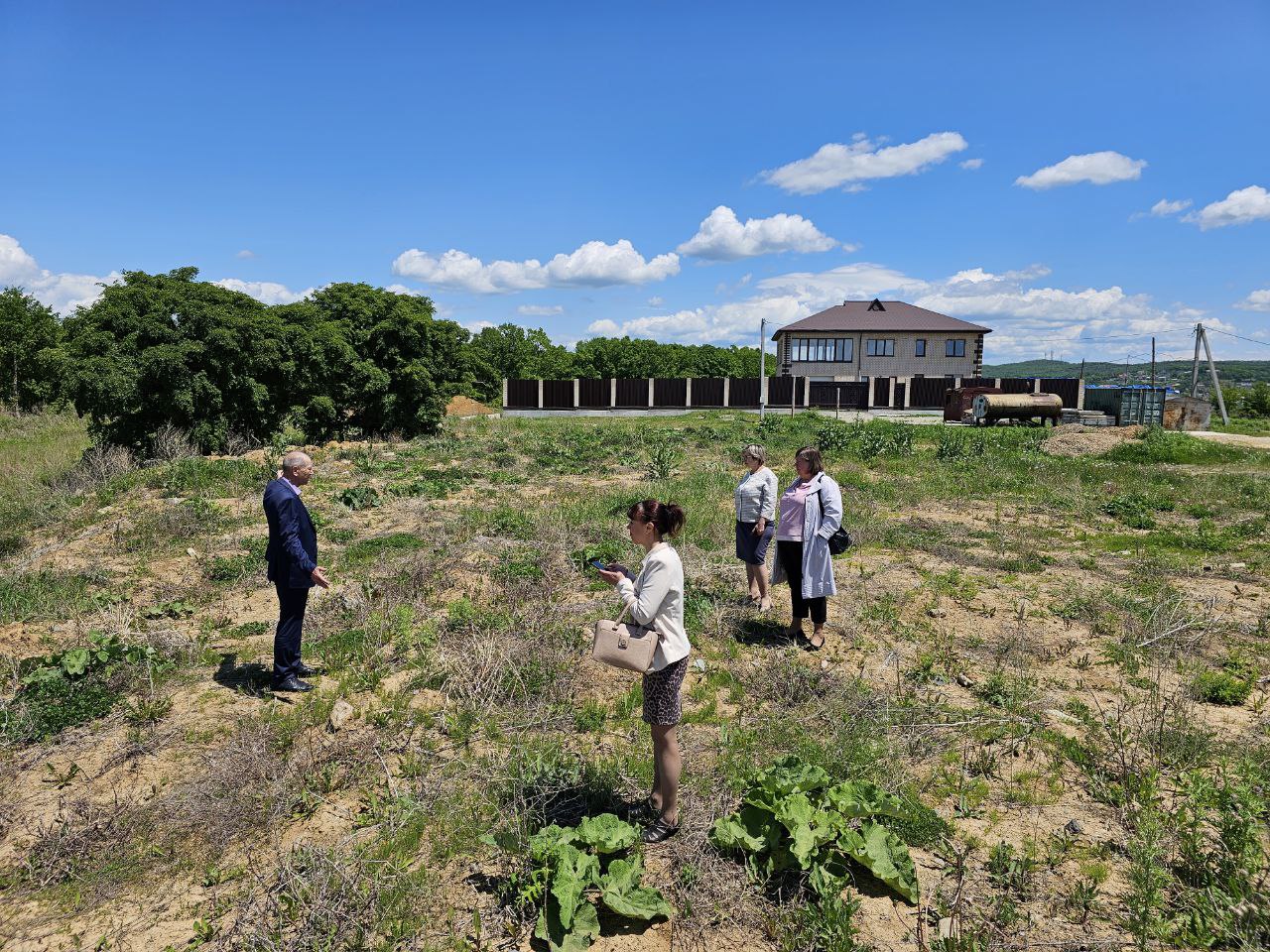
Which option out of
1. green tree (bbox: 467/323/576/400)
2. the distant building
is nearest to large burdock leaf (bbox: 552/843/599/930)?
the distant building

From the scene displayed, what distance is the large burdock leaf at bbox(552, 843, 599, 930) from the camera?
3344 millimetres

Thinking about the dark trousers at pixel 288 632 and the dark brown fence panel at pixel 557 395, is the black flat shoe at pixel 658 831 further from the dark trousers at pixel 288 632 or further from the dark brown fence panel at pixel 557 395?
the dark brown fence panel at pixel 557 395

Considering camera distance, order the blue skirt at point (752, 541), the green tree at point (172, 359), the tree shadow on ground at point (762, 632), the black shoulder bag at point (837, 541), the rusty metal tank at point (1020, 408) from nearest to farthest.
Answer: the black shoulder bag at point (837, 541), the tree shadow on ground at point (762, 632), the blue skirt at point (752, 541), the green tree at point (172, 359), the rusty metal tank at point (1020, 408)

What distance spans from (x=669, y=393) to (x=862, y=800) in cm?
3772

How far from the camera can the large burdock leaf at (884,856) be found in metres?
3.61

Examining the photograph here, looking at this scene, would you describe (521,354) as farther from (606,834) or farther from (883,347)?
(606,834)

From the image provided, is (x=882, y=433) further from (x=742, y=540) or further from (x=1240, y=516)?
(x=742, y=540)

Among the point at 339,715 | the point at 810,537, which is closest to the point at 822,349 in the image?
the point at 810,537

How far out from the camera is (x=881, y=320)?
161ft

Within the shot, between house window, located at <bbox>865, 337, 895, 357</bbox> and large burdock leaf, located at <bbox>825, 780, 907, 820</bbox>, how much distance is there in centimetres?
4807

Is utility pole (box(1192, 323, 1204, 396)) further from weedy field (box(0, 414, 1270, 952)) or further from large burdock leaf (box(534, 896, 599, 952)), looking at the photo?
Result: large burdock leaf (box(534, 896, 599, 952))

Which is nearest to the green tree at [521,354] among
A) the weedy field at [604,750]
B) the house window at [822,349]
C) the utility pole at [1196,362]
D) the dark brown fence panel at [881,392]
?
the house window at [822,349]

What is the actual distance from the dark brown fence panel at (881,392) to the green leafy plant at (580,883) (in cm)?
3901

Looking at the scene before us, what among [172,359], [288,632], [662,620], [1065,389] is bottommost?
[288,632]
